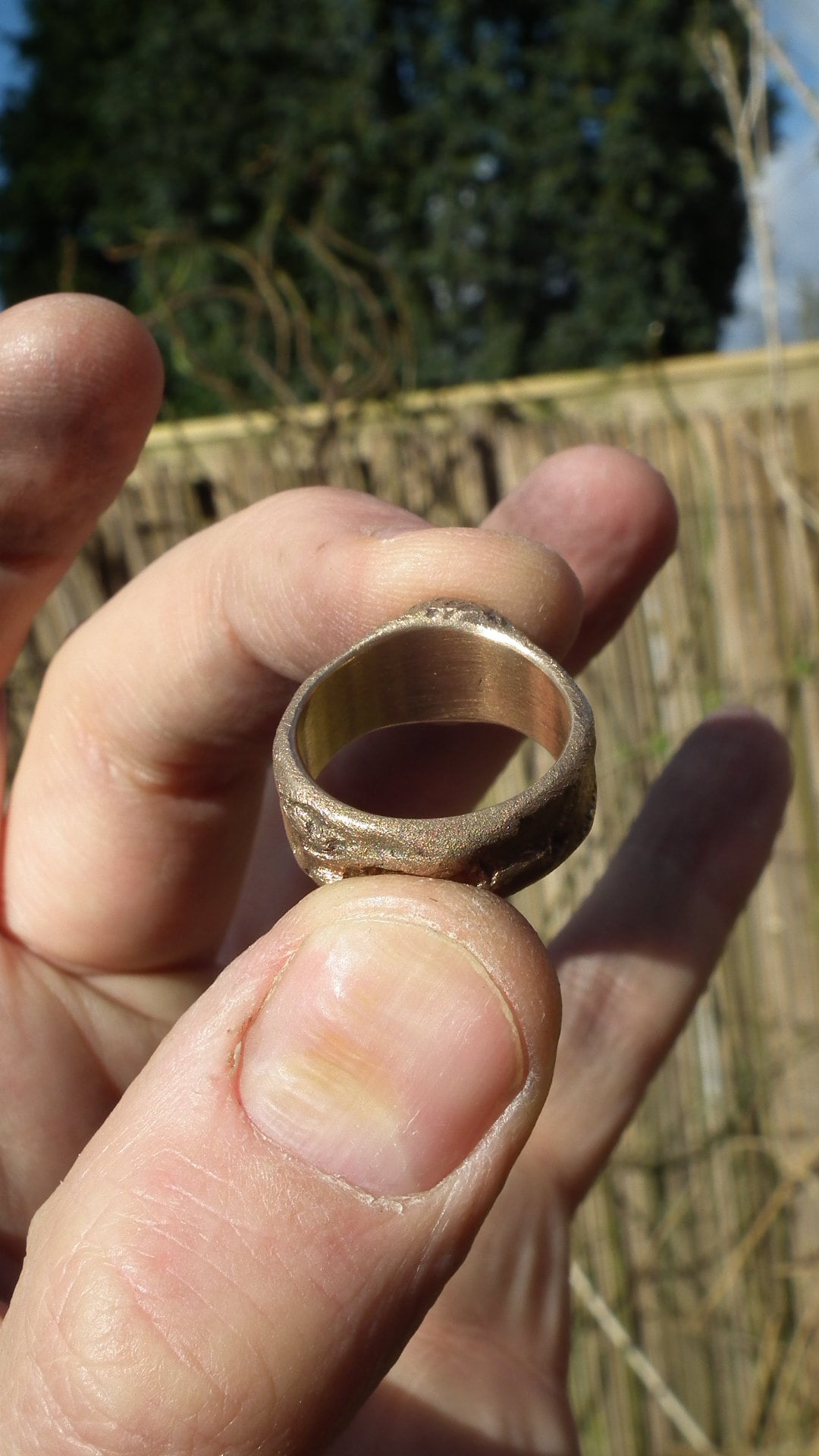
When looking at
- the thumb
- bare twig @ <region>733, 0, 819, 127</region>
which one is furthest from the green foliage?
the thumb

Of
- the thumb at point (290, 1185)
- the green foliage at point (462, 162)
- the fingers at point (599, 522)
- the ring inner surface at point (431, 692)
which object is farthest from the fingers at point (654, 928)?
the green foliage at point (462, 162)

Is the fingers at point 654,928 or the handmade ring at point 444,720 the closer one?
the handmade ring at point 444,720

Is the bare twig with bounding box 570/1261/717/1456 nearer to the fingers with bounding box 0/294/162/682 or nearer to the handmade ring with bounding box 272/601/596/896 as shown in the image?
the handmade ring with bounding box 272/601/596/896

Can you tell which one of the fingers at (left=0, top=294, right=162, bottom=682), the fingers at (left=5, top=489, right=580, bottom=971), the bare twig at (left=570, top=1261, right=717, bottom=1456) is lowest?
the bare twig at (left=570, top=1261, right=717, bottom=1456)

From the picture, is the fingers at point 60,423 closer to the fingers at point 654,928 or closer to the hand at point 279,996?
the hand at point 279,996

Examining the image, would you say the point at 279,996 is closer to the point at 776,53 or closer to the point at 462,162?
the point at 776,53

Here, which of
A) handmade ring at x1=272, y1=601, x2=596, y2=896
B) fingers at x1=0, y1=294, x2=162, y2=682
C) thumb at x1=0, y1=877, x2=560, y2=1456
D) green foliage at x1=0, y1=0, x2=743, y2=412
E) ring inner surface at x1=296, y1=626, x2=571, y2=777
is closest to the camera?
thumb at x1=0, y1=877, x2=560, y2=1456

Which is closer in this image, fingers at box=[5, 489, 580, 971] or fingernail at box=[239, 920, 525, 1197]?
fingernail at box=[239, 920, 525, 1197]
